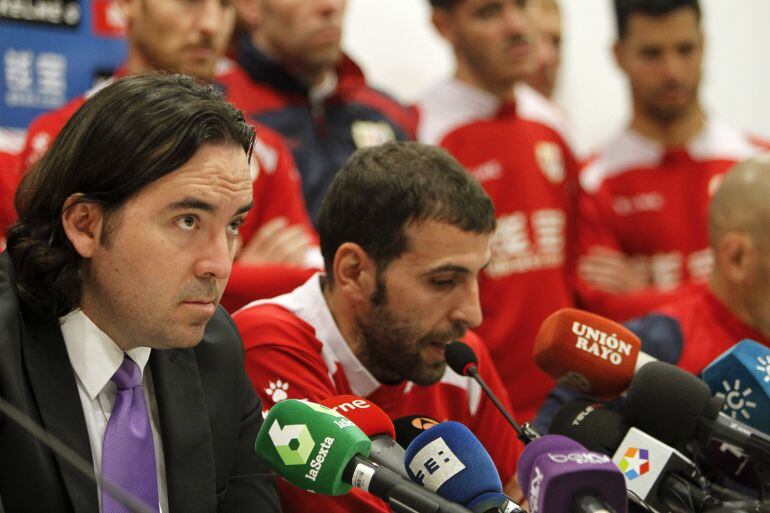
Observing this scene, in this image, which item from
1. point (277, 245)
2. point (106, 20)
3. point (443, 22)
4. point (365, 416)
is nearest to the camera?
point (365, 416)

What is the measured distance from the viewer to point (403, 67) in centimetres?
468

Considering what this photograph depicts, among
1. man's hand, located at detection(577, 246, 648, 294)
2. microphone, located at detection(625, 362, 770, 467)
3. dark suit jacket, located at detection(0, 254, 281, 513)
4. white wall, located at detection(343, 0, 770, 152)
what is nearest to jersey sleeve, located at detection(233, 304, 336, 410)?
dark suit jacket, located at detection(0, 254, 281, 513)

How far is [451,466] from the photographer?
1.40m

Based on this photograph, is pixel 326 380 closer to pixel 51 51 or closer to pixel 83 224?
pixel 83 224

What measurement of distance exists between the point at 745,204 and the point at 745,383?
0.85 metres

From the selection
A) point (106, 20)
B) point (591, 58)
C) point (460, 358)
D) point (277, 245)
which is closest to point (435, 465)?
point (460, 358)

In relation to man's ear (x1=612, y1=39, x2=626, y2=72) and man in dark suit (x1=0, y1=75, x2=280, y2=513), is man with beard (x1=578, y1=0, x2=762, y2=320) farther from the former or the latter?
man in dark suit (x1=0, y1=75, x2=280, y2=513)

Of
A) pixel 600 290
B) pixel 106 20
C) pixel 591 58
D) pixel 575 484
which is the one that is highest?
pixel 575 484

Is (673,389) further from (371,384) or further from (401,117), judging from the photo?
(401,117)

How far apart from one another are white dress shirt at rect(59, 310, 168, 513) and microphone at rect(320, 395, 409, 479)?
0.30 m

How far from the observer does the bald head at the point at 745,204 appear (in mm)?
2633

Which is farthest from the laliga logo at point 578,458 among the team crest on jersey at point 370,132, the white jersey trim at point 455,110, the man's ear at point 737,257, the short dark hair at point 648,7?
the short dark hair at point 648,7

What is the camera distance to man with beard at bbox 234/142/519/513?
207cm

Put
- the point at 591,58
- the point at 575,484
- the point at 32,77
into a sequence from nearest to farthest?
the point at 575,484
the point at 32,77
the point at 591,58
